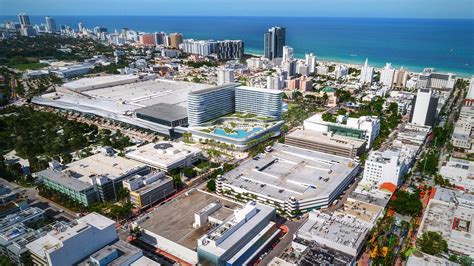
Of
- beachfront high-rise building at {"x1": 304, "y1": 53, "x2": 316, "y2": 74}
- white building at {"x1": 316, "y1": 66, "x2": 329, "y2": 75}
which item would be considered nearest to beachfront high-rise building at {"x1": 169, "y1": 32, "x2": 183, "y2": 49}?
beachfront high-rise building at {"x1": 304, "y1": 53, "x2": 316, "y2": 74}

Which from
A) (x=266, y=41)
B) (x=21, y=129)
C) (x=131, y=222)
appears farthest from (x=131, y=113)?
(x=266, y=41)

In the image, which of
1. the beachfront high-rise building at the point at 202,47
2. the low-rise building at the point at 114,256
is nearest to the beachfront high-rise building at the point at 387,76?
the beachfront high-rise building at the point at 202,47

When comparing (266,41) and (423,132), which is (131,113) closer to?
(423,132)

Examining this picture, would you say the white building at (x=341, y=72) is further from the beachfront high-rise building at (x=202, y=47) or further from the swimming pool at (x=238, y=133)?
the swimming pool at (x=238, y=133)

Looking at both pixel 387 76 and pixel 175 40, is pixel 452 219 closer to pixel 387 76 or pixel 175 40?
pixel 387 76

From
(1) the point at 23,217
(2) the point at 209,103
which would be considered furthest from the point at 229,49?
(1) the point at 23,217

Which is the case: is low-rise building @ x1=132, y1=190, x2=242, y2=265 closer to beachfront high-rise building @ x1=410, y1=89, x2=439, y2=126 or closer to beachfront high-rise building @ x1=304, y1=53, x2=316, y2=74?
beachfront high-rise building @ x1=410, y1=89, x2=439, y2=126

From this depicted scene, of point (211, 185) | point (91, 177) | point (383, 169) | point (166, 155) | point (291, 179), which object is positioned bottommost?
point (211, 185)
